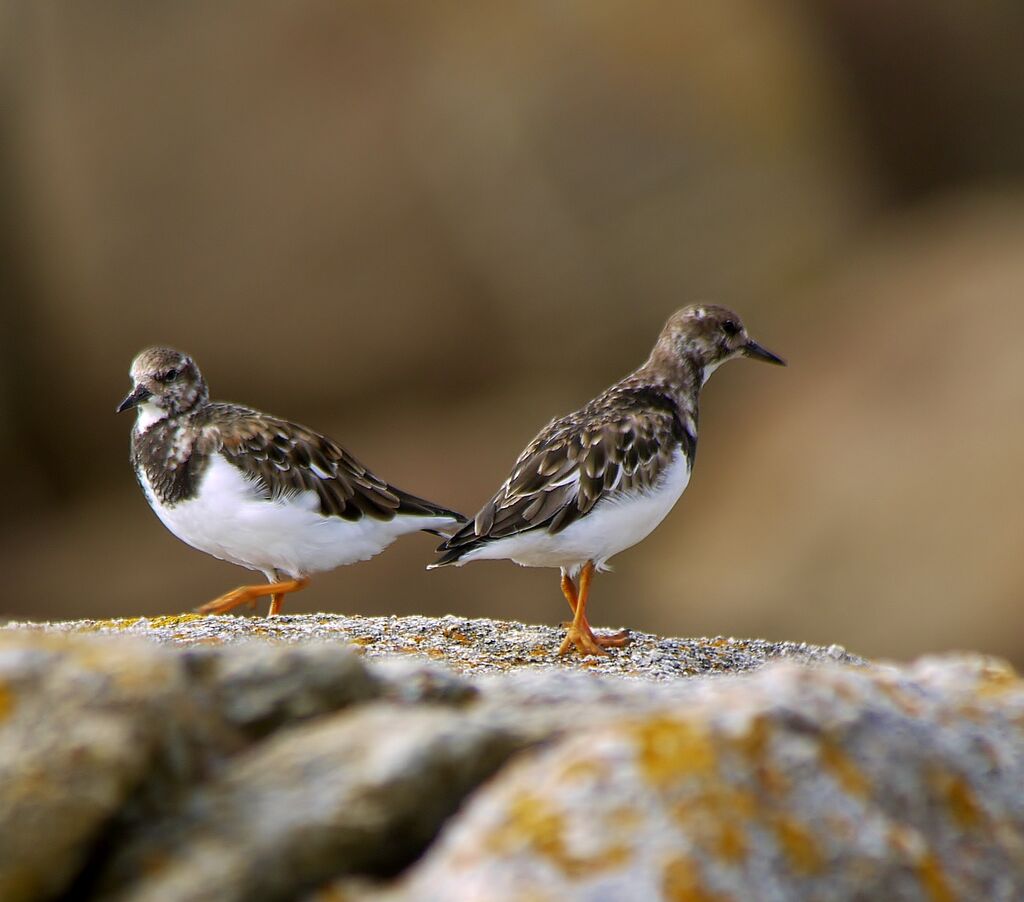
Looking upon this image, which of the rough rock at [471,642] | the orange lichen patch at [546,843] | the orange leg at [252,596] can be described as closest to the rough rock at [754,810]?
the orange lichen patch at [546,843]

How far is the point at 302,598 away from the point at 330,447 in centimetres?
914

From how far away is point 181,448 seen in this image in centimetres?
796

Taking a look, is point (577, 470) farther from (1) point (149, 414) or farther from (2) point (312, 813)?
(2) point (312, 813)

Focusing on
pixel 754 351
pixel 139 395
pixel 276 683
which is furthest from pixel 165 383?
pixel 276 683

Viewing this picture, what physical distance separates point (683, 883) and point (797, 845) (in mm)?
269

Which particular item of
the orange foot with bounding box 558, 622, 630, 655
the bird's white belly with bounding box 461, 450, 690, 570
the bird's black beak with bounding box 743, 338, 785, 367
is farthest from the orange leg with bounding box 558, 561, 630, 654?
the bird's black beak with bounding box 743, 338, 785, 367

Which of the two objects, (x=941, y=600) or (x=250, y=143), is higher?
(x=250, y=143)

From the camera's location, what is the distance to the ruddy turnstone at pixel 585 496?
7.02 meters

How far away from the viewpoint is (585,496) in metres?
7.05

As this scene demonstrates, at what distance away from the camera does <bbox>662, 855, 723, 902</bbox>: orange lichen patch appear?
2748 millimetres

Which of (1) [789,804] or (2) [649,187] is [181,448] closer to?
(1) [789,804]

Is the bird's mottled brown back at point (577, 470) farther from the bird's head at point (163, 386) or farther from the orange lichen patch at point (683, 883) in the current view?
the orange lichen patch at point (683, 883)

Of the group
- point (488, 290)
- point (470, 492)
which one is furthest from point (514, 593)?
point (488, 290)

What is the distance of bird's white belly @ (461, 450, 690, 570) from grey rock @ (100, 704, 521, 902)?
3.95m
